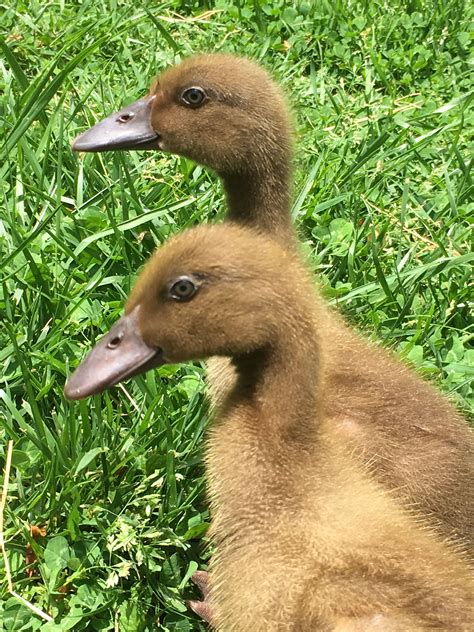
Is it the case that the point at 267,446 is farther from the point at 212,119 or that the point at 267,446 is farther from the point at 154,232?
the point at 154,232

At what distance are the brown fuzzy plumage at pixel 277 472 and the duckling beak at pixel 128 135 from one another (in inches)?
31.2

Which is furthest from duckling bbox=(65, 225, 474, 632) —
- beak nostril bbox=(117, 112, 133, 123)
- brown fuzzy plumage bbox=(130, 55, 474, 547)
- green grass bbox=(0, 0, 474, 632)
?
beak nostril bbox=(117, 112, 133, 123)

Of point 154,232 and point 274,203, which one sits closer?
point 274,203

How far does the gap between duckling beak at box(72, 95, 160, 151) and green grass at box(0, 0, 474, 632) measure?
12.5 inches

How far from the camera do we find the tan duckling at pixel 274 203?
8.15ft

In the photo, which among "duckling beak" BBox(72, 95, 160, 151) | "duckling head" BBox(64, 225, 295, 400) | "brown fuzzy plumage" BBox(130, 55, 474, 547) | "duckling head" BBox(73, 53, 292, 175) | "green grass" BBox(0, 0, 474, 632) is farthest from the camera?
"duckling beak" BBox(72, 95, 160, 151)

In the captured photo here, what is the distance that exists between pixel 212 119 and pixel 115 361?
0.93 metres

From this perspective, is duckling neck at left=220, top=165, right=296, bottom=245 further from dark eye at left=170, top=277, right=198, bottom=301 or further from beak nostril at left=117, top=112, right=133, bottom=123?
dark eye at left=170, top=277, right=198, bottom=301

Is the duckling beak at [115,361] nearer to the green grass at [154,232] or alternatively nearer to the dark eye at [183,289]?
the dark eye at [183,289]

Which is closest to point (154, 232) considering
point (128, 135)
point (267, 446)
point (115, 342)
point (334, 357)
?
point (128, 135)

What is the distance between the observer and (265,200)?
2.96 metres

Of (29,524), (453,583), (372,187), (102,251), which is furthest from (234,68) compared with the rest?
(453,583)

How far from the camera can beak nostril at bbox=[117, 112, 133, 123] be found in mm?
3055

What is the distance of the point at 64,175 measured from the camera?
3.63m
